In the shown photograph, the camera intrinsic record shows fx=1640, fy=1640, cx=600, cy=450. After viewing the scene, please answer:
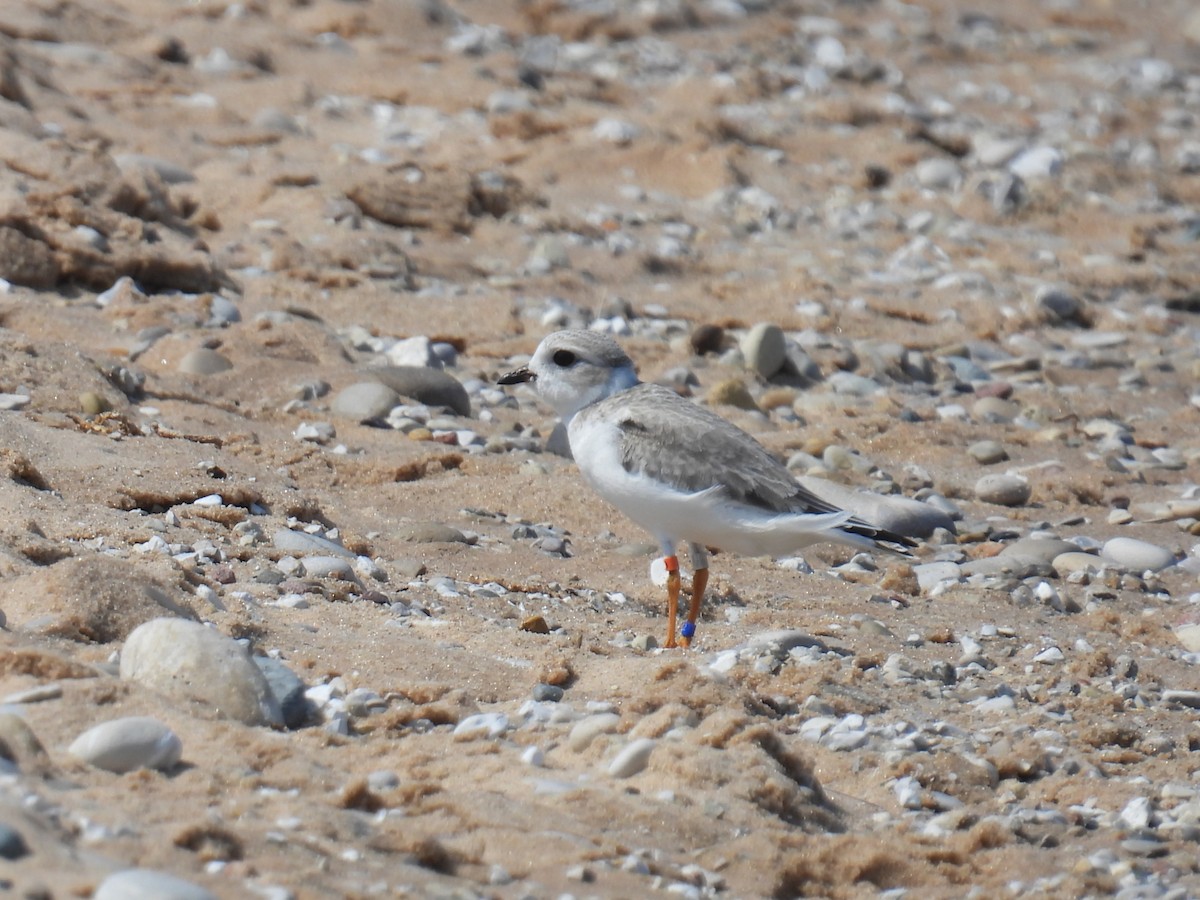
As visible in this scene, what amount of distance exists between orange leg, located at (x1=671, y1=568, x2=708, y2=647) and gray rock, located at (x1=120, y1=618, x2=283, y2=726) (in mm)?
1539

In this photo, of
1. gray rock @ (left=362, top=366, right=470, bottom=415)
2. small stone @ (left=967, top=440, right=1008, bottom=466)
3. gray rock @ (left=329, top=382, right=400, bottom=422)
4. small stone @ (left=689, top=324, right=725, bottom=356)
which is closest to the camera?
gray rock @ (left=329, top=382, right=400, bottom=422)

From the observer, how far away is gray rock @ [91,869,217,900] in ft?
8.81

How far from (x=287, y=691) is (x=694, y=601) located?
1.61m

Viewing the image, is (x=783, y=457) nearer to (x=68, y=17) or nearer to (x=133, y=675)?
(x=133, y=675)

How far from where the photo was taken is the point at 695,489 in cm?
507

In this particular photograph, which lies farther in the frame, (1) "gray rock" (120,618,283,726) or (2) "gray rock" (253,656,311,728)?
(2) "gray rock" (253,656,311,728)

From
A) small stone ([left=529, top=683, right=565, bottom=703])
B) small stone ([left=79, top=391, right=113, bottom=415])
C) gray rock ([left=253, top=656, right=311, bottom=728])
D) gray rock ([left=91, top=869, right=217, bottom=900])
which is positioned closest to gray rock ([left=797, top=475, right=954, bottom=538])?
small stone ([left=529, top=683, right=565, bottom=703])

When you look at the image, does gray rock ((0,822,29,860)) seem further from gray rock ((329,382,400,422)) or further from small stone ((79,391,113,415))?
gray rock ((329,382,400,422))

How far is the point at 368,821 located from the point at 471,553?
2.38 m

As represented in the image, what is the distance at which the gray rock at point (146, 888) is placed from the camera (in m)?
2.69

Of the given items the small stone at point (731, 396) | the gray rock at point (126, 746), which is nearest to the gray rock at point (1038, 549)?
the small stone at point (731, 396)

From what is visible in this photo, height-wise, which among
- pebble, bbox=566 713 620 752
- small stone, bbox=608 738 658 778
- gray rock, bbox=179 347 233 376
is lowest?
gray rock, bbox=179 347 233 376

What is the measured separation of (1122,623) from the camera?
577 cm

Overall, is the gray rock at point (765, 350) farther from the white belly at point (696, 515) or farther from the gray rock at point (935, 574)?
the white belly at point (696, 515)
